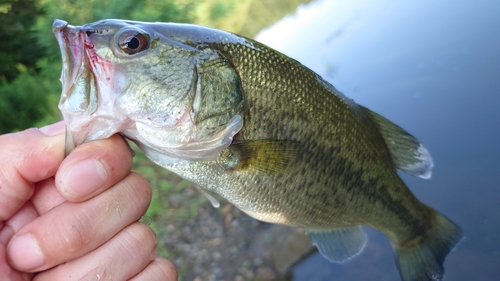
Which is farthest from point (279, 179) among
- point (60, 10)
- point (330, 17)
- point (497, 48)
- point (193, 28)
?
point (60, 10)

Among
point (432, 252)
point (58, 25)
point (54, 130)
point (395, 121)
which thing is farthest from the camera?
point (395, 121)

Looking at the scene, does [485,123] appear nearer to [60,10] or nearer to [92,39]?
[92,39]

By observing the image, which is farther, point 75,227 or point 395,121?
point 395,121

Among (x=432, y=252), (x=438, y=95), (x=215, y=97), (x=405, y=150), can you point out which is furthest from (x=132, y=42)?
(x=438, y=95)

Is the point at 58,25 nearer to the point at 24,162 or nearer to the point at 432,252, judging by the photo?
the point at 24,162

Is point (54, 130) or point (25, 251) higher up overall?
point (54, 130)

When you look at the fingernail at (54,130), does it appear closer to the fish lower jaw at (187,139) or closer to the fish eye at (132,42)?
the fish lower jaw at (187,139)

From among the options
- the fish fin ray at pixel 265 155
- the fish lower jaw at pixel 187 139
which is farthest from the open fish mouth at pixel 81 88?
the fish fin ray at pixel 265 155
